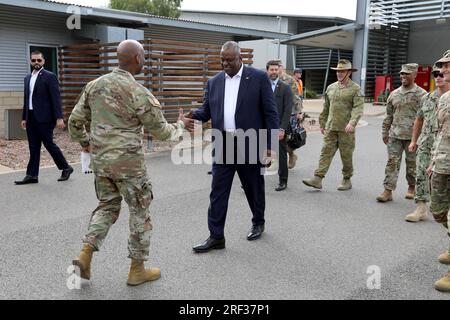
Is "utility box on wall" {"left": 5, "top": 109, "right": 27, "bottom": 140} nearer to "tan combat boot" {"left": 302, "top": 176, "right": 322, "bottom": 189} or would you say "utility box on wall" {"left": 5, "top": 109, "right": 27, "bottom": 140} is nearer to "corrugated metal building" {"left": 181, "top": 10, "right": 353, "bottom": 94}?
"tan combat boot" {"left": 302, "top": 176, "right": 322, "bottom": 189}

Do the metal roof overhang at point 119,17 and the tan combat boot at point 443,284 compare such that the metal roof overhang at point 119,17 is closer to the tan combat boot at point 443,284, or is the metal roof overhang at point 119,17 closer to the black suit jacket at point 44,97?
the black suit jacket at point 44,97

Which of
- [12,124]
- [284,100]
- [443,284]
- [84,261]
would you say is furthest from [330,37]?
[84,261]

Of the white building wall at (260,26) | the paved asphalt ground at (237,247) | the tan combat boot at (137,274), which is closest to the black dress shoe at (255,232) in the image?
the paved asphalt ground at (237,247)

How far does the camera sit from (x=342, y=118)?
6723mm

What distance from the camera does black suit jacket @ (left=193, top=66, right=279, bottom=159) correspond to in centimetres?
440

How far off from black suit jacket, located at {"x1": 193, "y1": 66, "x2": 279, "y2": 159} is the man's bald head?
1.14 meters

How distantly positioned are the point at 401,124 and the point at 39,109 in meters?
5.24

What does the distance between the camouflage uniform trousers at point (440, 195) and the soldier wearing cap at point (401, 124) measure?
2071mm

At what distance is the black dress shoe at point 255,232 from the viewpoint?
4.78 meters

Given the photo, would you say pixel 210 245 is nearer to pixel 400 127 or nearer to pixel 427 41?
pixel 400 127

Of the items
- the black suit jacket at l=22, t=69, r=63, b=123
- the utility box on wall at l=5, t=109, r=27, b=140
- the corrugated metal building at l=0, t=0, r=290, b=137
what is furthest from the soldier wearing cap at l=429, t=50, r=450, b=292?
the utility box on wall at l=5, t=109, r=27, b=140
